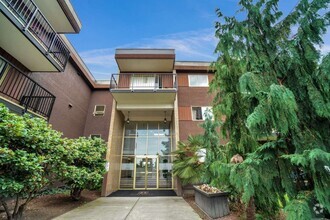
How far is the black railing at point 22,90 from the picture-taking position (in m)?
6.96

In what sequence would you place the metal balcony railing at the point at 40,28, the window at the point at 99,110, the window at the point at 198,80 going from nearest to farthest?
the metal balcony railing at the point at 40,28 → the window at the point at 198,80 → the window at the point at 99,110

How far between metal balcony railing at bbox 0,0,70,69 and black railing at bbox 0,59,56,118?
1.68 m

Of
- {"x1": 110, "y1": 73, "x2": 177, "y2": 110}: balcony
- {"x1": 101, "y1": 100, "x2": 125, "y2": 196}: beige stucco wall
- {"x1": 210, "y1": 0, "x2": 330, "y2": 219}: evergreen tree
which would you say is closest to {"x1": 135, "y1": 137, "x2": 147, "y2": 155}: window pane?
{"x1": 101, "y1": 100, "x2": 125, "y2": 196}: beige stucco wall

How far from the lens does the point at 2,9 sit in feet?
17.1

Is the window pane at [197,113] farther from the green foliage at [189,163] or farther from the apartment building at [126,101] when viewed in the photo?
the green foliage at [189,163]

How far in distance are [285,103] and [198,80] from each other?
37.5 ft

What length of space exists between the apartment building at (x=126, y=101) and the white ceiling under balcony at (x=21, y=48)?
9cm

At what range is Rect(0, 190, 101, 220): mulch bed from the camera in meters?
5.75

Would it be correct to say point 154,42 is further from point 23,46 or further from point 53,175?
point 53,175

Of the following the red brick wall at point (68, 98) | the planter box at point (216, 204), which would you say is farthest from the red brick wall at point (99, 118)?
the planter box at point (216, 204)

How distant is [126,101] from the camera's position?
12.0 metres

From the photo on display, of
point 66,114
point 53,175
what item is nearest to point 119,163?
point 66,114

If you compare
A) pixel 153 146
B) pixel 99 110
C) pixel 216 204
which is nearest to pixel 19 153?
pixel 216 204

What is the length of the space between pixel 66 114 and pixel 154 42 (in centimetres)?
865
